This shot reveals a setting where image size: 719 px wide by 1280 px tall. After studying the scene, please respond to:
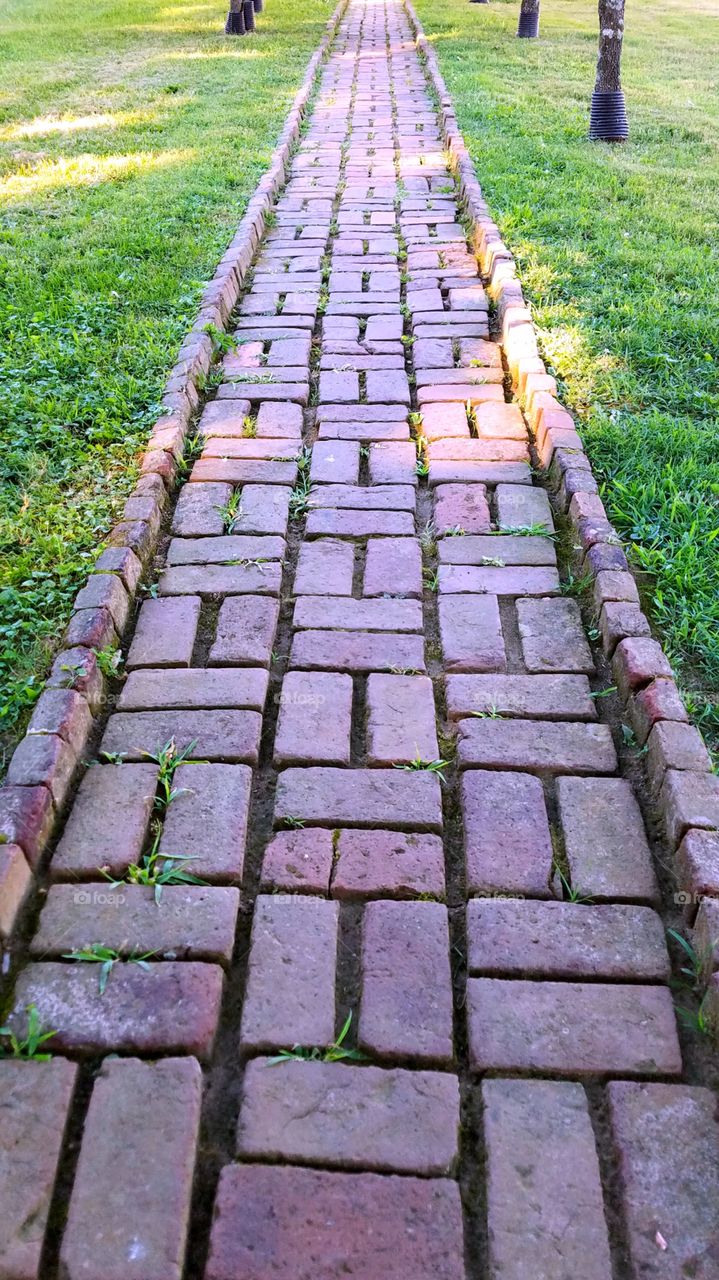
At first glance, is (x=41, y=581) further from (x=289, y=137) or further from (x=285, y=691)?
(x=289, y=137)

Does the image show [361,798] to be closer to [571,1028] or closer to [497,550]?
[571,1028]

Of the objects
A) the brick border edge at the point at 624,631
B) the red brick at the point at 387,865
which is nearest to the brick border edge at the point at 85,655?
the red brick at the point at 387,865

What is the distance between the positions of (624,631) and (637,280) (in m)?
2.84

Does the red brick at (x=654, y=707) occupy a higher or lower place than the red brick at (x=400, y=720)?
higher

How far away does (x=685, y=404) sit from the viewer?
11.7ft

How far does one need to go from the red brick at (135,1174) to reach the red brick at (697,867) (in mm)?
1006

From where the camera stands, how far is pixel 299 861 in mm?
1941

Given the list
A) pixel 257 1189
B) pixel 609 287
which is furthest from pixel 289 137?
pixel 257 1189

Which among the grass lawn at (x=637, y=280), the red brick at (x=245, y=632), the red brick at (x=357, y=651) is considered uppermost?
the grass lawn at (x=637, y=280)

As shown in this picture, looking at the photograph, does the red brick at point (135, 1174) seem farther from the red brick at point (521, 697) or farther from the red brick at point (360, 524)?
the red brick at point (360, 524)

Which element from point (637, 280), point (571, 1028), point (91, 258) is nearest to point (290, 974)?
point (571, 1028)

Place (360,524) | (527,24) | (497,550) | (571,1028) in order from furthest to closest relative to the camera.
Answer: (527,24) < (360,524) < (497,550) < (571,1028)

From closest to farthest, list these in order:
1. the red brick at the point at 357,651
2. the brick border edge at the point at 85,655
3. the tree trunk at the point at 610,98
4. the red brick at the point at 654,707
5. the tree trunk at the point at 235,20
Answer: the brick border edge at the point at 85,655 → the red brick at the point at 654,707 → the red brick at the point at 357,651 → the tree trunk at the point at 610,98 → the tree trunk at the point at 235,20

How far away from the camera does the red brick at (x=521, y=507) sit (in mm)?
2996
